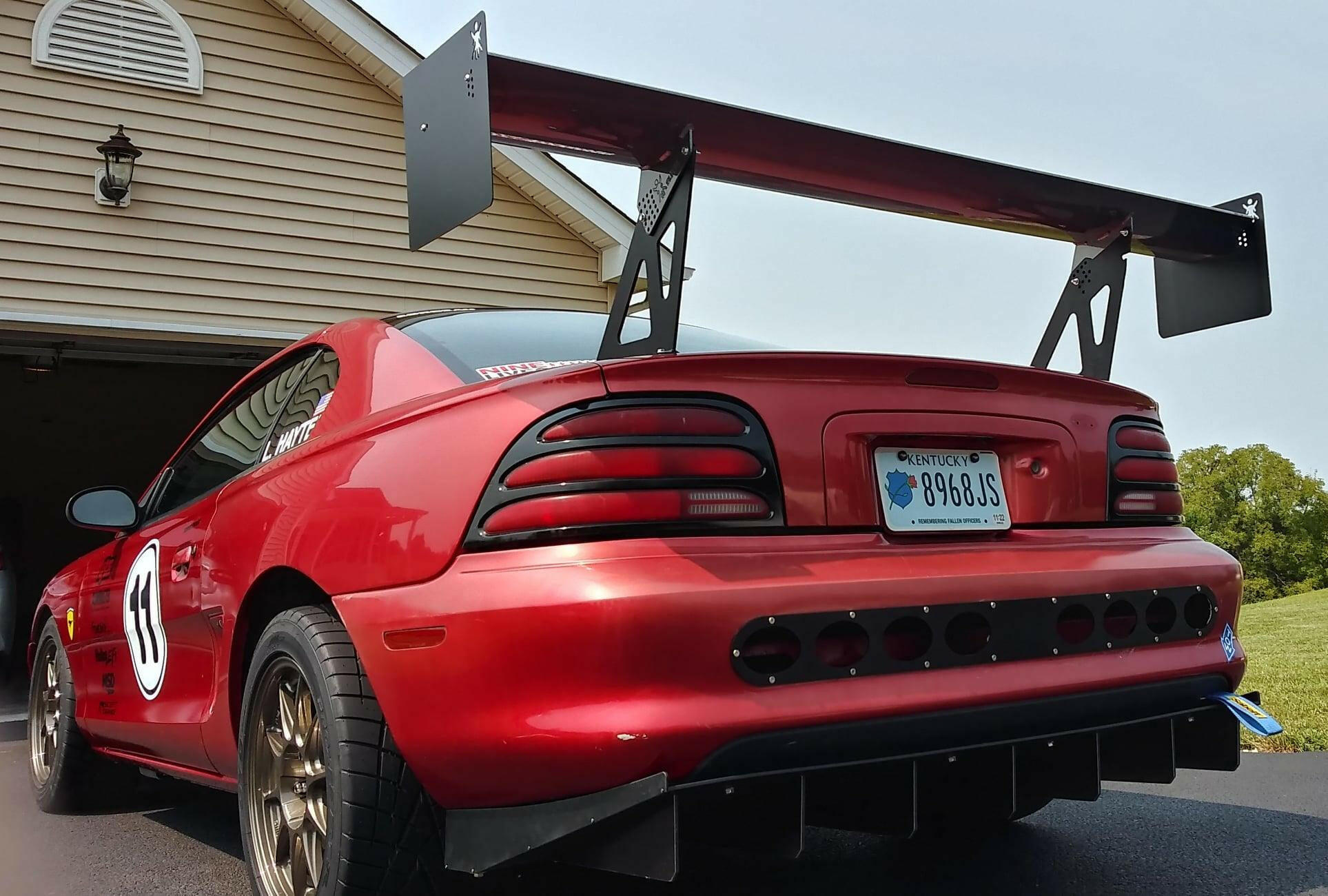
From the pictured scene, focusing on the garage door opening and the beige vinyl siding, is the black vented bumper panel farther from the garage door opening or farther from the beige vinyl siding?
the garage door opening

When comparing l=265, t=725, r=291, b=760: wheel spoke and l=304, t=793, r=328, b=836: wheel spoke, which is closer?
l=304, t=793, r=328, b=836: wheel spoke

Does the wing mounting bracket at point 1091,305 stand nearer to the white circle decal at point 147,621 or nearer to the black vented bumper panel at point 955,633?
the black vented bumper panel at point 955,633

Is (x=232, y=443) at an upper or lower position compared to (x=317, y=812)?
upper

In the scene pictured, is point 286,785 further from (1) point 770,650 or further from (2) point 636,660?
(1) point 770,650

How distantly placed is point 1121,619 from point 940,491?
458 mm

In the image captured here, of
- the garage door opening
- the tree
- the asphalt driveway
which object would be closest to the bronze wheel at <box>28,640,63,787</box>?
the asphalt driveway

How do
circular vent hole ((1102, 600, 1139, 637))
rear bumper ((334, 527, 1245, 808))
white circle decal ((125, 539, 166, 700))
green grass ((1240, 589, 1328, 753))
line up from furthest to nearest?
green grass ((1240, 589, 1328, 753)) → white circle decal ((125, 539, 166, 700)) → circular vent hole ((1102, 600, 1139, 637)) → rear bumper ((334, 527, 1245, 808))

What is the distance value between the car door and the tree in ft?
151

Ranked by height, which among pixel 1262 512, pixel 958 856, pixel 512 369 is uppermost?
pixel 512 369

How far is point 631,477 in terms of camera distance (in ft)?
6.79

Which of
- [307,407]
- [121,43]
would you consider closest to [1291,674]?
[307,407]

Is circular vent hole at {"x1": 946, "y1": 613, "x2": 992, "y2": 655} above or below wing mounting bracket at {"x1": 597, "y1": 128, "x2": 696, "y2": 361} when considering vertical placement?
below

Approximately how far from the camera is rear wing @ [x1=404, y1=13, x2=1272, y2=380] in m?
2.13

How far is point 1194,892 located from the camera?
9.46ft
